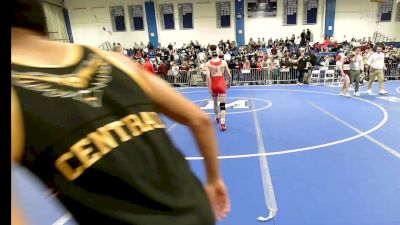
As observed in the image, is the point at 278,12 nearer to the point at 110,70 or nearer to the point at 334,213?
the point at 334,213

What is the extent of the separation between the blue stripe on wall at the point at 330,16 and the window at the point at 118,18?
62.9 feet

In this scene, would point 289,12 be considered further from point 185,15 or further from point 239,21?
point 185,15

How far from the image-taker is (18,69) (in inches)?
33.9

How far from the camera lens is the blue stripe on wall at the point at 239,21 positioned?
27047mm

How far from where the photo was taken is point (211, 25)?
92.2ft

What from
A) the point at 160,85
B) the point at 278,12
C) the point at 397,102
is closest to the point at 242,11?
the point at 278,12

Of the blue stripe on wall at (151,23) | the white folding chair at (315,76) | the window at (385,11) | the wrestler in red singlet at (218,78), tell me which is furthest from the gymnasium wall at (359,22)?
the wrestler in red singlet at (218,78)

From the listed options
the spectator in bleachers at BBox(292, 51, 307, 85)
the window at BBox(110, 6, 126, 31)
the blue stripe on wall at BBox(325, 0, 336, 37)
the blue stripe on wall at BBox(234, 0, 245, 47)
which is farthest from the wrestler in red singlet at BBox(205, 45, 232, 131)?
the window at BBox(110, 6, 126, 31)

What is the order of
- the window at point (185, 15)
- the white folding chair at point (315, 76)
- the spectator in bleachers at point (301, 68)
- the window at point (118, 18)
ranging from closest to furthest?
the spectator in bleachers at point (301, 68) → the white folding chair at point (315, 76) → the window at point (185, 15) → the window at point (118, 18)

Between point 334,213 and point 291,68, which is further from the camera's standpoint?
point 291,68

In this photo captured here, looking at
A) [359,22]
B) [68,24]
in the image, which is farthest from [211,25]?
[68,24]

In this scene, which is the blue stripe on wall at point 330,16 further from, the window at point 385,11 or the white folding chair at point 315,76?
the white folding chair at point 315,76
